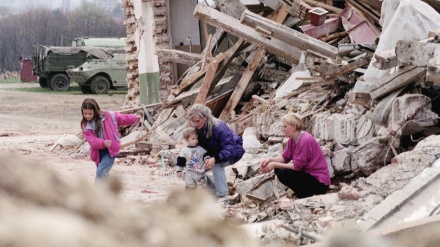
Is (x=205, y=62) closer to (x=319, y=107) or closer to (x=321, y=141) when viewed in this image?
(x=319, y=107)

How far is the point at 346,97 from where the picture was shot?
902 cm

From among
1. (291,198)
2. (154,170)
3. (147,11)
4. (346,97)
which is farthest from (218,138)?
(147,11)

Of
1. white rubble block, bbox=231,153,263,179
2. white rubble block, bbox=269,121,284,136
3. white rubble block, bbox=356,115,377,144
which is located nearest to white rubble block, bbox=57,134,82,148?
white rubble block, bbox=269,121,284,136

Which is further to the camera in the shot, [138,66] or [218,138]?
[138,66]

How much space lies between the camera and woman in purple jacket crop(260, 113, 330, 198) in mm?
6918

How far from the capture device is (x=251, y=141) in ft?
32.8

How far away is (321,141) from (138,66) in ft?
26.2

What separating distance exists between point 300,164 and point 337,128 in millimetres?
1661

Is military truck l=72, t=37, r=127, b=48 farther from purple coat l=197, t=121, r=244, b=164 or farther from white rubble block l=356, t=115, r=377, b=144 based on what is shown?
purple coat l=197, t=121, r=244, b=164

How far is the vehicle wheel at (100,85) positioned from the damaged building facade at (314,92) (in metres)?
13.4

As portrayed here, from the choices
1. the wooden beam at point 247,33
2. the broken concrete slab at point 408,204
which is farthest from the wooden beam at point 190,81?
the broken concrete slab at point 408,204

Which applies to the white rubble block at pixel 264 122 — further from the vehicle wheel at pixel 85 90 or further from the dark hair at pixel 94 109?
the vehicle wheel at pixel 85 90

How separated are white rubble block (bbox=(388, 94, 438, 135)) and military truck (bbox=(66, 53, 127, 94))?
21864 millimetres

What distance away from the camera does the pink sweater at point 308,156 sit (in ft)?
22.7
